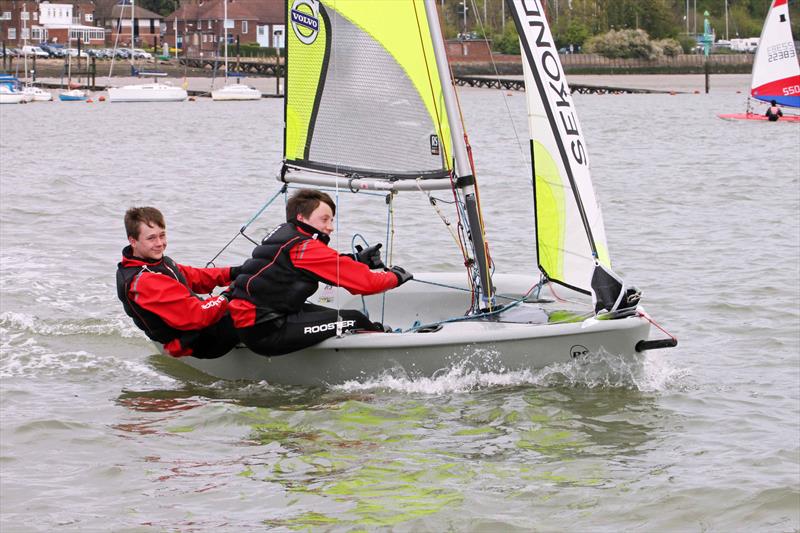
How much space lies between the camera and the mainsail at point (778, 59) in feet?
101

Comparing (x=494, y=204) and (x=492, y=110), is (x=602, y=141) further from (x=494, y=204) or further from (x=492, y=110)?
(x=492, y=110)

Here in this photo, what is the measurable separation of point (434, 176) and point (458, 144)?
251 mm

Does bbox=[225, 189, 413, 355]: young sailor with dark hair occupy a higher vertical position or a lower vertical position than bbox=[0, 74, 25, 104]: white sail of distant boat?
lower

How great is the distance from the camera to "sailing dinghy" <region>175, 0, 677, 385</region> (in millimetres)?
6102

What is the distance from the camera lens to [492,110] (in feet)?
149

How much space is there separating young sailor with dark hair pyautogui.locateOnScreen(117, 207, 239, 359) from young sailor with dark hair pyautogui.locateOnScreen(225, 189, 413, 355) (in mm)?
184

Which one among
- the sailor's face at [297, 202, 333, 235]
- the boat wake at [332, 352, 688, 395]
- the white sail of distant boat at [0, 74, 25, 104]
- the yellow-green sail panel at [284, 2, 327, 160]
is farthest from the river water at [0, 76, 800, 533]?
the white sail of distant boat at [0, 74, 25, 104]

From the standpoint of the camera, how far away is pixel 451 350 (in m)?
6.09

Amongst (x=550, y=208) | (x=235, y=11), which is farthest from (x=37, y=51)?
(x=550, y=208)

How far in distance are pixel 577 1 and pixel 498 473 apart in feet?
273

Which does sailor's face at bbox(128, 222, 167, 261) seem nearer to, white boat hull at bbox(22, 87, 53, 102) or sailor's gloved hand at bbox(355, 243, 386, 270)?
sailor's gloved hand at bbox(355, 243, 386, 270)

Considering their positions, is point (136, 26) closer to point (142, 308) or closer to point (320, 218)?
point (142, 308)

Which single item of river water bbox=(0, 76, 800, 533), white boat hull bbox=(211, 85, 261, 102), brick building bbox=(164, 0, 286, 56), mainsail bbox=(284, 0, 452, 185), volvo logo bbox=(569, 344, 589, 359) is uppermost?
brick building bbox=(164, 0, 286, 56)

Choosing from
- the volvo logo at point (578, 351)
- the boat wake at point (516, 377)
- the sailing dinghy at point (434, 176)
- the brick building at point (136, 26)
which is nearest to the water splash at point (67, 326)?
the sailing dinghy at point (434, 176)
